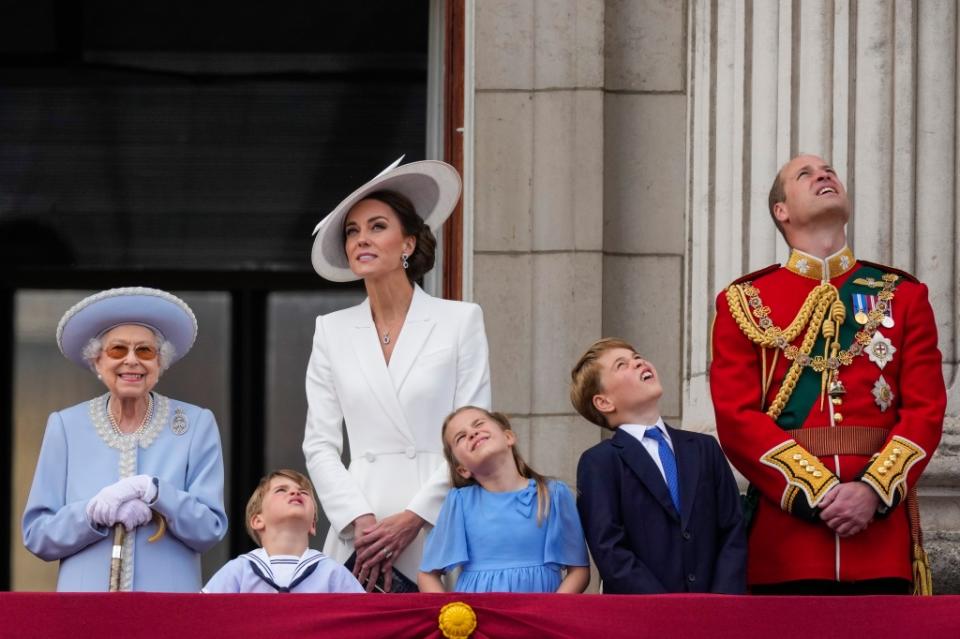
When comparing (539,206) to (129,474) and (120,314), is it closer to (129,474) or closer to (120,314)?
(120,314)

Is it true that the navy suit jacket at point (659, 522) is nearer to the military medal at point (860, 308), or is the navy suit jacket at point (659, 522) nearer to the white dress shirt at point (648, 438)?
the white dress shirt at point (648, 438)

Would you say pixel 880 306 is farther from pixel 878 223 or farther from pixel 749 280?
pixel 878 223

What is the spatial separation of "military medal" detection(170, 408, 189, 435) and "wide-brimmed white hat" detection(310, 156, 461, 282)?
0.66 metres

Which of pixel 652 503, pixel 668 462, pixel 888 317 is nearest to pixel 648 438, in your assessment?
pixel 668 462

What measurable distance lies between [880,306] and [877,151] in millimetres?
1707

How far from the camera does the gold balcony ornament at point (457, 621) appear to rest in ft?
17.8

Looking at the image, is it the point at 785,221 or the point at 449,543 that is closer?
the point at 449,543

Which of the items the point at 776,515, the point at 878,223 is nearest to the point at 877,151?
the point at 878,223

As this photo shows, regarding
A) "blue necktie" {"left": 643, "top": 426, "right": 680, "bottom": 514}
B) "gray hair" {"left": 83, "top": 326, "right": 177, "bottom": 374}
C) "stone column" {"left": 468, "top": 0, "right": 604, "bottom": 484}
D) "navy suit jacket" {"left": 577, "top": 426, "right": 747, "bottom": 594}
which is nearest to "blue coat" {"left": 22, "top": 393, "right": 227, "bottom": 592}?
"gray hair" {"left": 83, "top": 326, "right": 177, "bottom": 374}

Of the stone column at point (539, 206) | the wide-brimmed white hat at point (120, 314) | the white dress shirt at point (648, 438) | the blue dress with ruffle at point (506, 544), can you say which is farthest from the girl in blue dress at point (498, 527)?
the stone column at point (539, 206)

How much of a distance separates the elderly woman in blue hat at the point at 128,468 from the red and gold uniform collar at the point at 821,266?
1.80 metres

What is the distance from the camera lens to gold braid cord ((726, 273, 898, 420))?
244 inches

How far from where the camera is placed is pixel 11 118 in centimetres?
960

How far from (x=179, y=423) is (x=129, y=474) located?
234 millimetres
